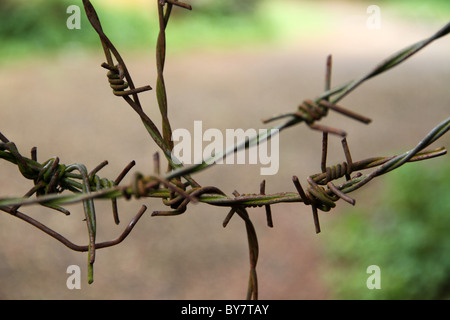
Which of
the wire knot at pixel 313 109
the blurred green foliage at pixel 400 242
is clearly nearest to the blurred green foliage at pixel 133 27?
the blurred green foliage at pixel 400 242

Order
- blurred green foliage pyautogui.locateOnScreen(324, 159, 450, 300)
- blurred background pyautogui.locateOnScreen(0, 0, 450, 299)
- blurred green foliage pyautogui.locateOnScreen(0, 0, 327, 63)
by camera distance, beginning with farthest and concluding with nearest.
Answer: blurred green foliage pyautogui.locateOnScreen(0, 0, 327, 63)
blurred background pyautogui.locateOnScreen(0, 0, 450, 299)
blurred green foliage pyautogui.locateOnScreen(324, 159, 450, 300)

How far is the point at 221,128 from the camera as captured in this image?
5.12 meters

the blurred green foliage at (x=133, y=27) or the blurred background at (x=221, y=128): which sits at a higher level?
the blurred green foliage at (x=133, y=27)

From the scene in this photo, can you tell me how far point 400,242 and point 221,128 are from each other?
274cm

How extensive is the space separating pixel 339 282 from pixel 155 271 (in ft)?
3.48

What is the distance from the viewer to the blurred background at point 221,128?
114 inches

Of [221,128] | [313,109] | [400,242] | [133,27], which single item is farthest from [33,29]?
[313,109]

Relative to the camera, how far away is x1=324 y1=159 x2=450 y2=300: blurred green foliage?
92.4 inches

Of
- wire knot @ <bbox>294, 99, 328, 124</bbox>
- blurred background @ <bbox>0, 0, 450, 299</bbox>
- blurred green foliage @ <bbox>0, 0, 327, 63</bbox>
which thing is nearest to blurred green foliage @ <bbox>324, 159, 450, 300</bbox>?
blurred background @ <bbox>0, 0, 450, 299</bbox>

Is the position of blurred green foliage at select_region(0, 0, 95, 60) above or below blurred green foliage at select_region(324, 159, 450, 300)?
above

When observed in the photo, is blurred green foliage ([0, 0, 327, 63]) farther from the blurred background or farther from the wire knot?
the wire knot

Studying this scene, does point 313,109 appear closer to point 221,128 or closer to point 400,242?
point 400,242

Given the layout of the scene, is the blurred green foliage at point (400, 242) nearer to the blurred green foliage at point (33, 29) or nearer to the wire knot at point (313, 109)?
the wire knot at point (313, 109)
